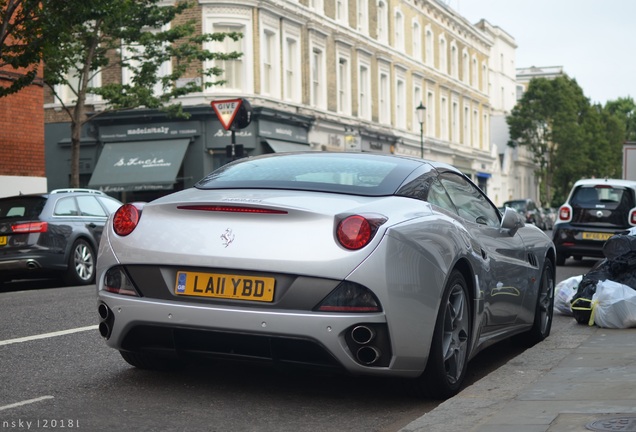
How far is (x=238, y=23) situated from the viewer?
34.1 metres

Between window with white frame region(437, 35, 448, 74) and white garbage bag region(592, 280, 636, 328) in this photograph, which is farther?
window with white frame region(437, 35, 448, 74)

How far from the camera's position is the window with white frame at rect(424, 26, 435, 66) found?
53625mm

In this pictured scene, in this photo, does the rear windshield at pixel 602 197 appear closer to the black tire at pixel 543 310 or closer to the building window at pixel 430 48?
the black tire at pixel 543 310

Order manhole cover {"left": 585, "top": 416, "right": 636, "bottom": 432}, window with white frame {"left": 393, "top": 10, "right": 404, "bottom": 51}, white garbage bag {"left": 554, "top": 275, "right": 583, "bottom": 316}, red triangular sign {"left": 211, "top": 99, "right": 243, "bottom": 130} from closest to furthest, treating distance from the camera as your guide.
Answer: manhole cover {"left": 585, "top": 416, "right": 636, "bottom": 432}
white garbage bag {"left": 554, "top": 275, "right": 583, "bottom": 316}
red triangular sign {"left": 211, "top": 99, "right": 243, "bottom": 130}
window with white frame {"left": 393, "top": 10, "right": 404, "bottom": 51}

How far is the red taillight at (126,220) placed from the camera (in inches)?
223

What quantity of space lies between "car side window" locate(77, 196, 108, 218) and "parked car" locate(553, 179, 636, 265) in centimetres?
872

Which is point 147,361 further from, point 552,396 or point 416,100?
point 416,100

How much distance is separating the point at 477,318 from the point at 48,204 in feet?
34.7

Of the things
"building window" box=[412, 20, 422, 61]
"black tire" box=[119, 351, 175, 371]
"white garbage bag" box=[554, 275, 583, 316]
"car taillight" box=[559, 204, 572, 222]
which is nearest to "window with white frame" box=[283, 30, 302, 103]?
"building window" box=[412, 20, 422, 61]

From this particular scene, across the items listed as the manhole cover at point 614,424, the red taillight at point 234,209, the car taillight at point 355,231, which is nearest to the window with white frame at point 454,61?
the red taillight at point 234,209

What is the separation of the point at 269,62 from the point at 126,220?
1197 inches

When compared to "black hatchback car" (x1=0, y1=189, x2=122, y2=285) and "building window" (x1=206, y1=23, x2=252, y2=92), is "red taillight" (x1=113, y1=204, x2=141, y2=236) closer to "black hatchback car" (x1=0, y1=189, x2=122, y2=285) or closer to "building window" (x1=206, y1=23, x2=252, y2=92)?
"black hatchback car" (x1=0, y1=189, x2=122, y2=285)

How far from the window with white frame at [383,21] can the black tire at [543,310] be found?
38.5 metres

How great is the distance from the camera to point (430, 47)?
2132 inches
